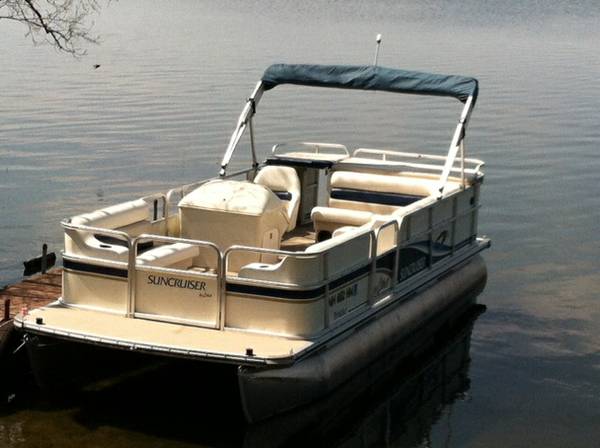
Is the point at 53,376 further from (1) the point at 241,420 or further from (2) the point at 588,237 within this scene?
(2) the point at 588,237

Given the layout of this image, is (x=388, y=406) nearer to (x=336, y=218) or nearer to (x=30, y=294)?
(x=336, y=218)

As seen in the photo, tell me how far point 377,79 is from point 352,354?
4.00 metres

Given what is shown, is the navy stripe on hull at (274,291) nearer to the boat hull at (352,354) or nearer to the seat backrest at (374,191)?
the boat hull at (352,354)

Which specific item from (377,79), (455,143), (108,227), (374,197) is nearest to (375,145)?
(374,197)

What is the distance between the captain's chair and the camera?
561 inches

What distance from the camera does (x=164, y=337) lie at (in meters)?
10.3

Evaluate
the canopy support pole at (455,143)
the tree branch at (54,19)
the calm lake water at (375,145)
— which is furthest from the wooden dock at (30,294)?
the canopy support pole at (455,143)

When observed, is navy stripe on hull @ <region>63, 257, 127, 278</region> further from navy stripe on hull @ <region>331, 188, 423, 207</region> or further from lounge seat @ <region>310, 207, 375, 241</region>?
navy stripe on hull @ <region>331, 188, 423, 207</region>

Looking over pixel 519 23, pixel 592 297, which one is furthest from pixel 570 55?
pixel 592 297

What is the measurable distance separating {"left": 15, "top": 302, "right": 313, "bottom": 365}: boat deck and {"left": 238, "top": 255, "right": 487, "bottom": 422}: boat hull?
0.19 meters

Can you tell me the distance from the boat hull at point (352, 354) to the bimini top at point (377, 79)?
7.48 feet

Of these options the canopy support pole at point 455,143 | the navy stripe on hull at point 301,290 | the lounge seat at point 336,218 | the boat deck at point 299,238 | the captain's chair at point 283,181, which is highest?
the canopy support pole at point 455,143

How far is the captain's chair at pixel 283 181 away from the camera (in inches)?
561

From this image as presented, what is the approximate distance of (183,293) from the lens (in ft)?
35.2
